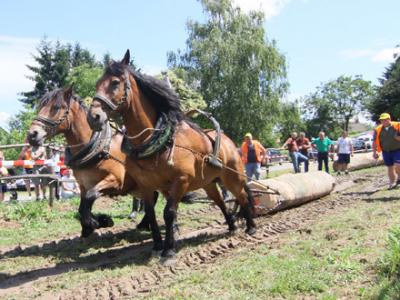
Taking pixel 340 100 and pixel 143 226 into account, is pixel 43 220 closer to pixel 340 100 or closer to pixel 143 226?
pixel 143 226

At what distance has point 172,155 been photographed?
5402 mm

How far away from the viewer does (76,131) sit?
6504mm

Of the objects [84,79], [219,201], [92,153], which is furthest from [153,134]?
[84,79]

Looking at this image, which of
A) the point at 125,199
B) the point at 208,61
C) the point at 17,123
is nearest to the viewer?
the point at 125,199

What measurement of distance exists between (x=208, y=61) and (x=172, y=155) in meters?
25.1

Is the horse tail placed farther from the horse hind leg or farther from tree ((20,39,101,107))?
tree ((20,39,101,107))

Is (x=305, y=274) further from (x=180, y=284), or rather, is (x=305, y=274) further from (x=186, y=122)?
(x=186, y=122)

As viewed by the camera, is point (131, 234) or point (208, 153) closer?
point (208, 153)

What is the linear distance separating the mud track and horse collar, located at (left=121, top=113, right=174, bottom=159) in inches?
51.2

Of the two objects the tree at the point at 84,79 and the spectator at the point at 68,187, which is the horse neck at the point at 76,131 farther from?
the tree at the point at 84,79

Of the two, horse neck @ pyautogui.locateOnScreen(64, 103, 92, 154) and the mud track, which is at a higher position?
horse neck @ pyautogui.locateOnScreen(64, 103, 92, 154)

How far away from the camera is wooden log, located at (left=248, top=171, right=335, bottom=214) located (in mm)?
8109

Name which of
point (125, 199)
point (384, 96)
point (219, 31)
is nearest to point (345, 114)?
point (384, 96)

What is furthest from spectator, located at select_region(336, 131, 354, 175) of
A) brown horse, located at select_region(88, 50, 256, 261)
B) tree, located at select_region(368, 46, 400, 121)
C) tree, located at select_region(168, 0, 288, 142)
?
tree, located at select_region(368, 46, 400, 121)
